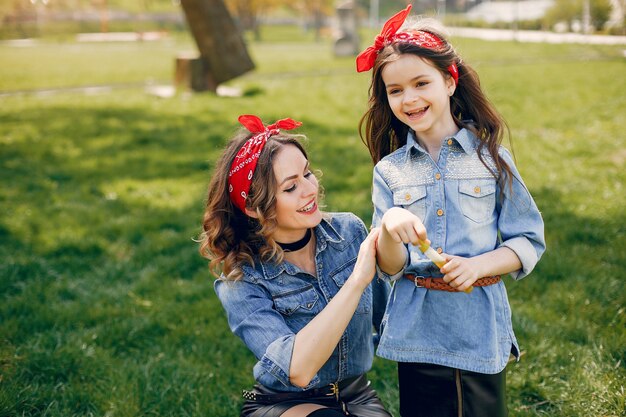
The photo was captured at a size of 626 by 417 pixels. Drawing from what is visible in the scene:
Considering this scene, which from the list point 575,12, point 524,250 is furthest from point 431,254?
point 575,12

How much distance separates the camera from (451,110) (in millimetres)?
2219

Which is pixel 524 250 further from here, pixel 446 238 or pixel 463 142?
pixel 463 142

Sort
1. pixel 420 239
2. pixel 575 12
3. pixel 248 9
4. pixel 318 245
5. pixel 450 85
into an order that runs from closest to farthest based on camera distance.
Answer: pixel 420 239
pixel 450 85
pixel 318 245
pixel 575 12
pixel 248 9

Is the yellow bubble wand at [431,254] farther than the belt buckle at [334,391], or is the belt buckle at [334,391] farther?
the belt buckle at [334,391]

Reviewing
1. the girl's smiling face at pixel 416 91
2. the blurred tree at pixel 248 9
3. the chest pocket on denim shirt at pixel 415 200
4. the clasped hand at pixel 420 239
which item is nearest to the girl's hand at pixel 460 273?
the clasped hand at pixel 420 239

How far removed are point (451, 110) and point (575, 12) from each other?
22.0m

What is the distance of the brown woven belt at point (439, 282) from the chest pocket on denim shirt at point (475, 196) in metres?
0.18

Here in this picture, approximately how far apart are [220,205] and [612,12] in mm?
18829

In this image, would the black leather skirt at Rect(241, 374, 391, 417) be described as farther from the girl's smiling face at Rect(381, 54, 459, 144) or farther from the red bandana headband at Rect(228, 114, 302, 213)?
the girl's smiling face at Rect(381, 54, 459, 144)

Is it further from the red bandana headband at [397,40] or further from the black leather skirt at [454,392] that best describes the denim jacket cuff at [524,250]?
the red bandana headband at [397,40]

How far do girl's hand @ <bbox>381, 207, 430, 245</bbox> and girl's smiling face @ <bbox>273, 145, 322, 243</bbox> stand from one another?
459mm

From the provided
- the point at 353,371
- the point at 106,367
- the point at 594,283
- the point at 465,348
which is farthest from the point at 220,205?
the point at 594,283

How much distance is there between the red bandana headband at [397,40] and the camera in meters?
2.05

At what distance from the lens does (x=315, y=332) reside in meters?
1.97
